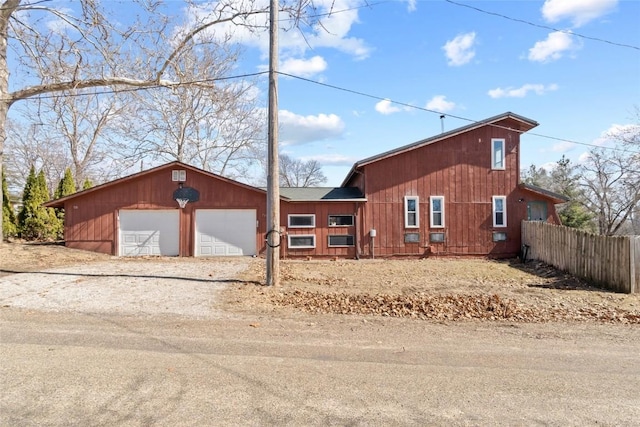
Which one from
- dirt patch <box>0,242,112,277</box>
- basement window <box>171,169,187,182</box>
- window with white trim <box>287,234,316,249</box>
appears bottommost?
dirt patch <box>0,242,112,277</box>

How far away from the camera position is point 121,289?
8508 mm

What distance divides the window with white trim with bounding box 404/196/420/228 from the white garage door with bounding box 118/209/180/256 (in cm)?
982

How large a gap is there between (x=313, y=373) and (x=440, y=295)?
17.2 ft

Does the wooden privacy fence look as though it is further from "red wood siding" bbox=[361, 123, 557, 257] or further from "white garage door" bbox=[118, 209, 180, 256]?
"white garage door" bbox=[118, 209, 180, 256]

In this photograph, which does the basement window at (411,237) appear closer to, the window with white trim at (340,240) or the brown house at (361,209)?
the brown house at (361,209)

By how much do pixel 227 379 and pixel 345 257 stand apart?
44.7 ft

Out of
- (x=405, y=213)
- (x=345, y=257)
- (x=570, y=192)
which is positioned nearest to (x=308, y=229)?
(x=345, y=257)

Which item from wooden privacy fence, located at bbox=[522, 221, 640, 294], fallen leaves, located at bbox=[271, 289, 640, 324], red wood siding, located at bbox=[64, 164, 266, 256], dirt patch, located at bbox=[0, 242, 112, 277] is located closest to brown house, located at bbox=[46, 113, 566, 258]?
red wood siding, located at bbox=[64, 164, 266, 256]

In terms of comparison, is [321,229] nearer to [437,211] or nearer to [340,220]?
[340,220]

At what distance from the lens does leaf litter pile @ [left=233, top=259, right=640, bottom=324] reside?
6.72m

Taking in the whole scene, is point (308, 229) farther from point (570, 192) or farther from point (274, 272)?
point (570, 192)

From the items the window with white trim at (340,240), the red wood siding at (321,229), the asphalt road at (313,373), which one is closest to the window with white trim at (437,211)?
the red wood siding at (321,229)

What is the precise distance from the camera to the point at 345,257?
56.5ft

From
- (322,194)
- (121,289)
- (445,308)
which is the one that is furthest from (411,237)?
(121,289)
